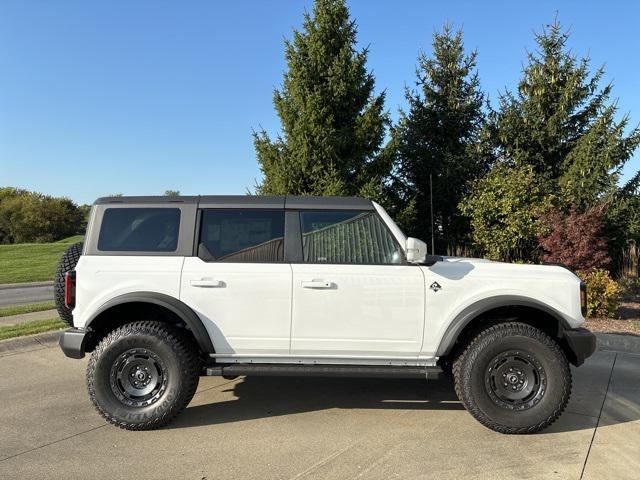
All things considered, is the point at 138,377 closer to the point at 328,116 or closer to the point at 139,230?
the point at 139,230

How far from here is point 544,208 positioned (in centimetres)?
1102

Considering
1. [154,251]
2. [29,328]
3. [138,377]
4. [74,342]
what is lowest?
[29,328]

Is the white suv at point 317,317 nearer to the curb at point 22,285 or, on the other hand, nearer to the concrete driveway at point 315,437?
the concrete driveway at point 315,437

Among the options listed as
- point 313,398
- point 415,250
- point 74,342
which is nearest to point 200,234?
point 74,342

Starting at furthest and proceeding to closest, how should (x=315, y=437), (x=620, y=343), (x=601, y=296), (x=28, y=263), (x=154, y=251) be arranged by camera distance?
(x=28, y=263), (x=601, y=296), (x=620, y=343), (x=154, y=251), (x=315, y=437)

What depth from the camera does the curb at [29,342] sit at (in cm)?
655

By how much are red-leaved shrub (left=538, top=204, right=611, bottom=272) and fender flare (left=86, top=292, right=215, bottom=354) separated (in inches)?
306

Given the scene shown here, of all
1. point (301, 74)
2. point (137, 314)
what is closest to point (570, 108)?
point (301, 74)

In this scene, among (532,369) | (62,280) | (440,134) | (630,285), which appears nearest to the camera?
(532,369)

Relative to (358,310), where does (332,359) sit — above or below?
below

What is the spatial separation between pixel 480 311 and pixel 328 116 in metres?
8.49

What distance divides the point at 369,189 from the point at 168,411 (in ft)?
26.2

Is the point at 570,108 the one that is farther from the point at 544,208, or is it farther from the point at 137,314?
the point at 137,314

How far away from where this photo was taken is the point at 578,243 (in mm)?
9383
